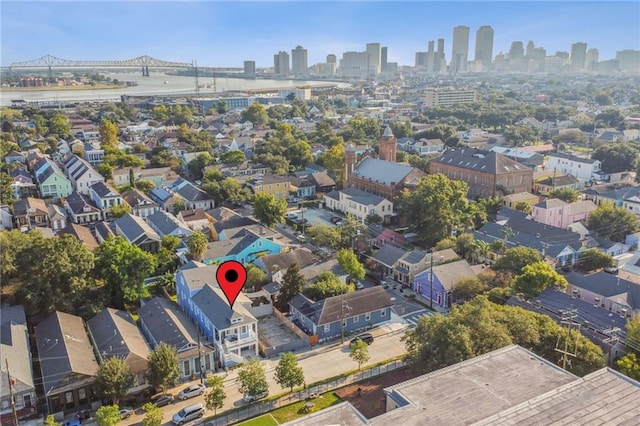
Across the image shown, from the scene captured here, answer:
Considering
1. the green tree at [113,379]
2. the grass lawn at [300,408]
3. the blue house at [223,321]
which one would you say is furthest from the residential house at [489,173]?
the green tree at [113,379]

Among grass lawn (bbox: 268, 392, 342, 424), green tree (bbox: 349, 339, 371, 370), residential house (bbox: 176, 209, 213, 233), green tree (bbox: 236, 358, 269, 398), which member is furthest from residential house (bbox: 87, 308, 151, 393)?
residential house (bbox: 176, 209, 213, 233)

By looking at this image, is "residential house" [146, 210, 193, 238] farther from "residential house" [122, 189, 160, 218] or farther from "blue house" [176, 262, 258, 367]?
"blue house" [176, 262, 258, 367]

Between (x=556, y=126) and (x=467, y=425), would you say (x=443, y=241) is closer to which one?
(x=467, y=425)

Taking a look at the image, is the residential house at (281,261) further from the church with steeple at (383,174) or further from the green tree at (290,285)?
the church with steeple at (383,174)

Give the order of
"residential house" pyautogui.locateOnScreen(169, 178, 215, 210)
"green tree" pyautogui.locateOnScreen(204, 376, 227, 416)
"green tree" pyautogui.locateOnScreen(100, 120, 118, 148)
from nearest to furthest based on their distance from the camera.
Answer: "green tree" pyautogui.locateOnScreen(204, 376, 227, 416) < "residential house" pyautogui.locateOnScreen(169, 178, 215, 210) < "green tree" pyautogui.locateOnScreen(100, 120, 118, 148)

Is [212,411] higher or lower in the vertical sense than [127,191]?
lower

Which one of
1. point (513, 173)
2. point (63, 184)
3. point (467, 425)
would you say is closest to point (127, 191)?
point (63, 184)
